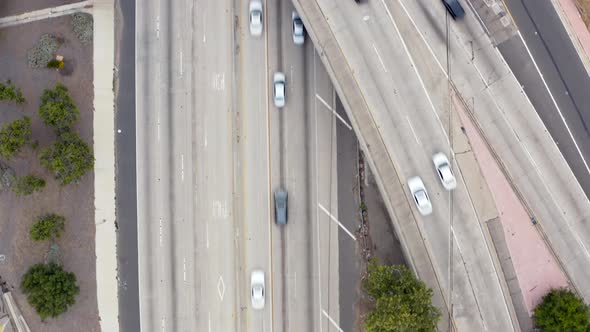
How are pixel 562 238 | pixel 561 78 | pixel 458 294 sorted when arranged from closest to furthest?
pixel 458 294 → pixel 562 238 → pixel 561 78

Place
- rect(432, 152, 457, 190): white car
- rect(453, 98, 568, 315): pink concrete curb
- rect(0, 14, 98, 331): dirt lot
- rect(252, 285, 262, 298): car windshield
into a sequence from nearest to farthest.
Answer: rect(432, 152, 457, 190): white car
rect(453, 98, 568, 315): pink concrete curb
rect(252, 285, 262, 298): car windshield
rect(0, 14, 98, 331): dirt lot

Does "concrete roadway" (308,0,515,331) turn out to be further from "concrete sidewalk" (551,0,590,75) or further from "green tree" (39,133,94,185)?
"green tree" (39,133,94,185)

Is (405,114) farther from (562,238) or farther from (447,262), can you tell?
(562,238)

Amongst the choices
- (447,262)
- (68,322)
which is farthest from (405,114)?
(68,322)

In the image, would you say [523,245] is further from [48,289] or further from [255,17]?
[48,289]

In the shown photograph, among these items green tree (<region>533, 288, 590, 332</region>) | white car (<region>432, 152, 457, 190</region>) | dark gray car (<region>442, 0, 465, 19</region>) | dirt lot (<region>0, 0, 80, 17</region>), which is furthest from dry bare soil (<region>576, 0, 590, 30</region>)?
dirt lot (<region>0, 0, 80, 17</region>)

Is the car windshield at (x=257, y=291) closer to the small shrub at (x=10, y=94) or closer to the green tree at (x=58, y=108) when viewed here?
the green tree at (x=58, y=108)

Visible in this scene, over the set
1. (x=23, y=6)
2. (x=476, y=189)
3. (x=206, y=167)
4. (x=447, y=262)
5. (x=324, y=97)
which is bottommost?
(x=447, y=262)
